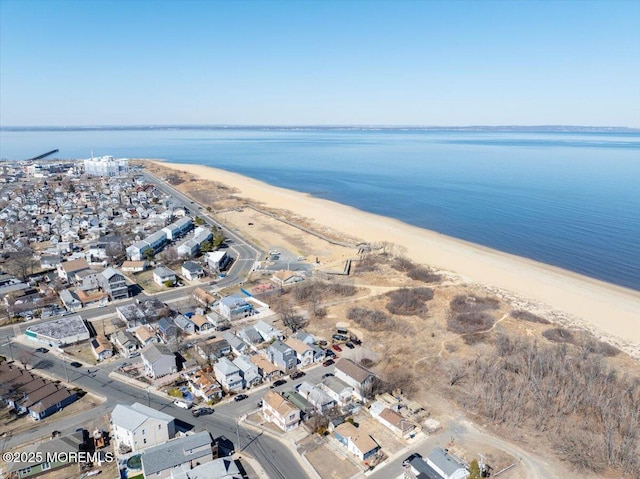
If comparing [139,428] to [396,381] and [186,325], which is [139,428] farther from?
[396,381]

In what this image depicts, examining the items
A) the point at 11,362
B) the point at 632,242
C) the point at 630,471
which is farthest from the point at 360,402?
the point at 632,242

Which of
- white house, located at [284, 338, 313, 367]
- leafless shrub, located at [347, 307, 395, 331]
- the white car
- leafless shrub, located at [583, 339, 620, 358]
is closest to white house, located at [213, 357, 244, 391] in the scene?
the white car

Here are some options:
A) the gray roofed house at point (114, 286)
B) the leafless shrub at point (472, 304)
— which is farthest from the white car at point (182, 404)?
the leafless shrub at point (472, 304)

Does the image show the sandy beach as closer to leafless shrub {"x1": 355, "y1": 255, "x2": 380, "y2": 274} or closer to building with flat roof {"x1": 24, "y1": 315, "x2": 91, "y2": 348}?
leafless shrub {"x1": 355, "y1": 255, "x2": 380, "y2": 274}

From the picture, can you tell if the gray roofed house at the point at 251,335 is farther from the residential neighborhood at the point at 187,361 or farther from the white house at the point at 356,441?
the white house at the point at 356,441

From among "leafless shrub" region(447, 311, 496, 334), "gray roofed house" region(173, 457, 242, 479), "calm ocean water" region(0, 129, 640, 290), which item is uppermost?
"calm ocean water" region(0, 129, 640, 290)

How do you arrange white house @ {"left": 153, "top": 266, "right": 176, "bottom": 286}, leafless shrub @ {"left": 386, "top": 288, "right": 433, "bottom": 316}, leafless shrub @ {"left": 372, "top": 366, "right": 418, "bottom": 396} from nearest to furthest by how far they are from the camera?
leafless shrub @ {"left": 372, "top": 366, "right": 418, "bottom": 396}, leafless shrub @ {"left": 386, "top": 288, "right": 433, "bottom": 316}, white house @ {"left": 153, "top": 266, "right": 176, "bottom": 286}
